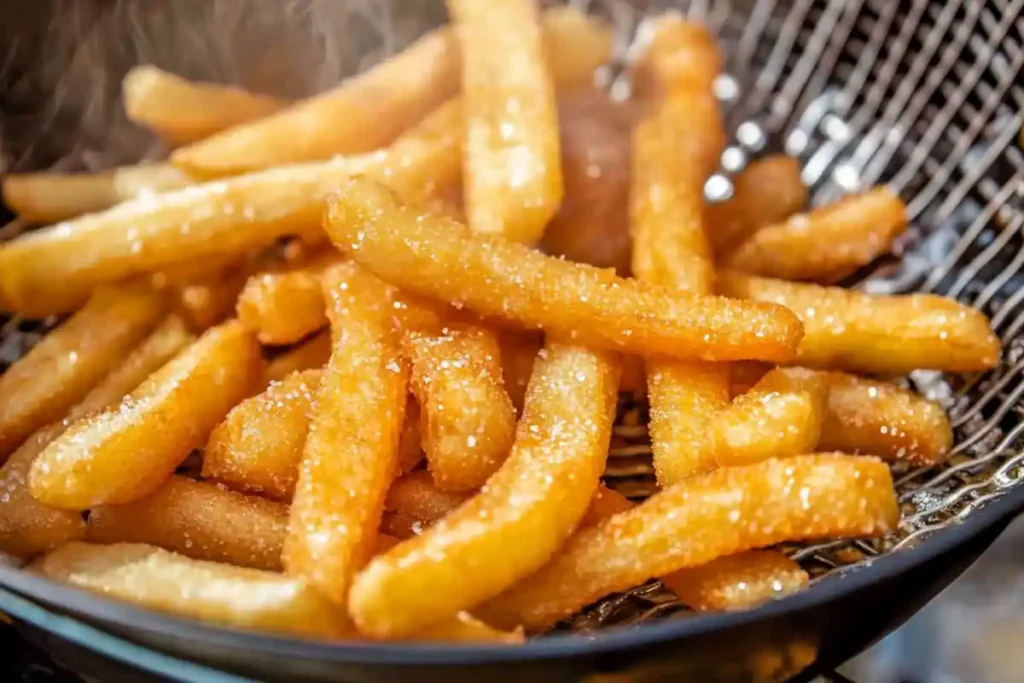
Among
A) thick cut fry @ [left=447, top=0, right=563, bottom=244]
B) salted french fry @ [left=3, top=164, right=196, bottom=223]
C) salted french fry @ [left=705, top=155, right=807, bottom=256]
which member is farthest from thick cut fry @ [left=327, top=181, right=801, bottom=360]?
salted french fry @ [left=3, top=164, right=196, bottom=223]

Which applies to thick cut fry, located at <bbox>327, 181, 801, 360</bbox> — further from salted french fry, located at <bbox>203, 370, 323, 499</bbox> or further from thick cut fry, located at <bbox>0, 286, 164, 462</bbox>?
thick cut fry, located at <bbox>0, 286, 164, 462</bbox>

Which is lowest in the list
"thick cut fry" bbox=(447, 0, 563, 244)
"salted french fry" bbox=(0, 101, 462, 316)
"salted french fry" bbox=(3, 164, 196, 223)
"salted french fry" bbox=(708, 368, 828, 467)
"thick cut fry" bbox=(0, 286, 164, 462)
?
"thick cut fry" bbox=(0, 286, 164, 462)

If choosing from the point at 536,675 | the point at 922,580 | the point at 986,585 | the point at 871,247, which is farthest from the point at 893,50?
the point at 536,675

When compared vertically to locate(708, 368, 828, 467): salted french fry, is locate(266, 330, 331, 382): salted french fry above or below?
below

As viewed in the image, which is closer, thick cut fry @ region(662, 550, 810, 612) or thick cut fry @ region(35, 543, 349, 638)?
thick cut fry @ region(35, 543, 349, 638)

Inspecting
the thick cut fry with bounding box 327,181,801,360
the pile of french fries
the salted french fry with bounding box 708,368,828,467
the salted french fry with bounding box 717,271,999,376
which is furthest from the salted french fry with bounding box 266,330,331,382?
the salted french fry with bounding box 717,271,999,376

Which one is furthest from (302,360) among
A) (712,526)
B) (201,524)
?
(712,526)

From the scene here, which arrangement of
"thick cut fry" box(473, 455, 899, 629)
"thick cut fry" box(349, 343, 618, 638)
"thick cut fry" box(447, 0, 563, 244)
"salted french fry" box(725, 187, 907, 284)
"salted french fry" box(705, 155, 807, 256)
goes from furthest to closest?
"salted french fry" box(705, 155, 807, 256)
"salted french fry" box(725, 187, 907, 284)
"thick cut fry" box(447, 0, 563, 244)
"thick cut fry" box(473, 455, 899, 629)
"thick cut fry" box(349, 343, 618, 638)

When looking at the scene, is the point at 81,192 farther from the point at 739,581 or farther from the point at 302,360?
the point at 739,581

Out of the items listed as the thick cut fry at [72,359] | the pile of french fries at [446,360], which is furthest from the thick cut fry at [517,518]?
the thick cut fry at [72,359]

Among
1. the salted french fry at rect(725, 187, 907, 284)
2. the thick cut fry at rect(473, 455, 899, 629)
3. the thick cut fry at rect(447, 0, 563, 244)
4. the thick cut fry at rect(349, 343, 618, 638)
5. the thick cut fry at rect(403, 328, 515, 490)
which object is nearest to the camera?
the thick cut fry at rect(349, 343, 618, 638)
